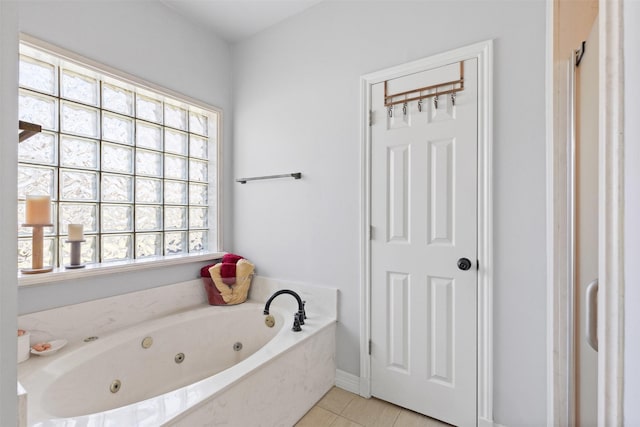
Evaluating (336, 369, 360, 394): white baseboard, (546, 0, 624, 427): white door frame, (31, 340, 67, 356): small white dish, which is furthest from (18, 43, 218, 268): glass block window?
(546, 0, 624, 427): white door frame

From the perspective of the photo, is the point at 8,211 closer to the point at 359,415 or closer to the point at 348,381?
the point at 359,415

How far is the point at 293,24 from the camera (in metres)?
2.25

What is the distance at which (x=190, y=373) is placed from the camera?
196 cm

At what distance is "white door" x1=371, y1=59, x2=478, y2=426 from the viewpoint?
1587 mm

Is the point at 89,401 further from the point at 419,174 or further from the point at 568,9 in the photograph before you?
the point at 568,9

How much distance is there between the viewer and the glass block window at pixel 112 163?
1665 millimetres

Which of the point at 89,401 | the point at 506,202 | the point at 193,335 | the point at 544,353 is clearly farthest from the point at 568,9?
the point at 89,401

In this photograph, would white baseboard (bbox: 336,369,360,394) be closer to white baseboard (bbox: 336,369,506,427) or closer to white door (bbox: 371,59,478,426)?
white baseboard (bbox: 336,369,506,427)

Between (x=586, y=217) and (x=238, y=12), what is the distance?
245cm

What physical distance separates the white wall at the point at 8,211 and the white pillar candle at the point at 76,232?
1.66 meters

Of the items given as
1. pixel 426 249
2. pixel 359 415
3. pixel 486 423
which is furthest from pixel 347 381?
pixel 426 249
